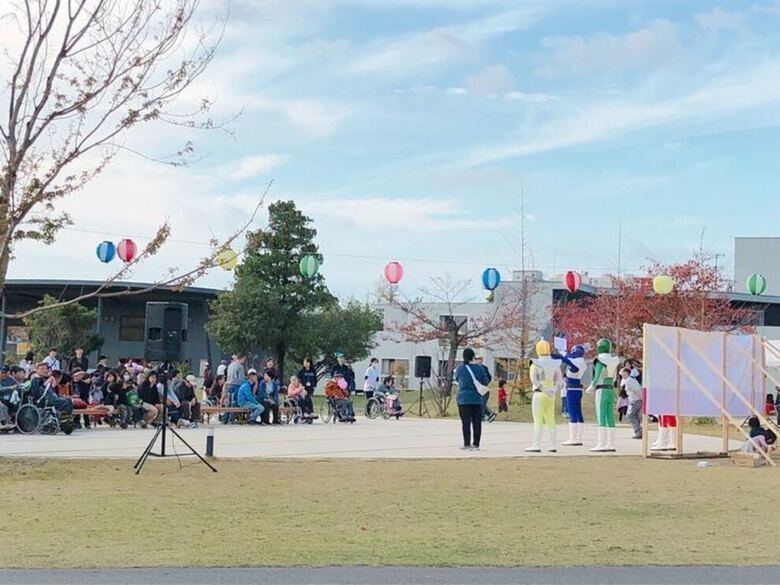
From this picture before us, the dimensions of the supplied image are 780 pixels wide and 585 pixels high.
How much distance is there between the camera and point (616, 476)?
15406 mm

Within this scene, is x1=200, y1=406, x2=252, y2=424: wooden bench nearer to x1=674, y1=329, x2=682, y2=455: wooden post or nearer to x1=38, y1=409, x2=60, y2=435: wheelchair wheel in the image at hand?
x1=38, y1=409, x2=60, y2=435: wheelchair wheel

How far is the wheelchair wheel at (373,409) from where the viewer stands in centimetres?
3166

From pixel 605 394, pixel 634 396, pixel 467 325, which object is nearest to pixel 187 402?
pixel 634 396

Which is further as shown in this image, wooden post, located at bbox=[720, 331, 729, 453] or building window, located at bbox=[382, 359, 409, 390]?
building window, located at bbox=[382, 359, 409, 390]

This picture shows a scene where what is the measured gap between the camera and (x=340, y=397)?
94.5 feet

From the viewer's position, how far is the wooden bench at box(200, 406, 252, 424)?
2597 centimetres

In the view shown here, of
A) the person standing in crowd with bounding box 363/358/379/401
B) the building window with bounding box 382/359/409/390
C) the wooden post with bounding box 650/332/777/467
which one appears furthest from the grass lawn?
the building window with bounding box 382/359/409/390

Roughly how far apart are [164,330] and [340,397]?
12502mm

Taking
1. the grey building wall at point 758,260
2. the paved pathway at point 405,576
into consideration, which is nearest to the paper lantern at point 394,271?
the paved pathway at point 405,576

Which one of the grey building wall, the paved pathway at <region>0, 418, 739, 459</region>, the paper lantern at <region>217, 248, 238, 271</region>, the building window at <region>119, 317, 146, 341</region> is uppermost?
the grey building wall

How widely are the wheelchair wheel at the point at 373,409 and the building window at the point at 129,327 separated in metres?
32.8

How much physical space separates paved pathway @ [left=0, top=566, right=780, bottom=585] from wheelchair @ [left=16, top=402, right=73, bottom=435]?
1391cm

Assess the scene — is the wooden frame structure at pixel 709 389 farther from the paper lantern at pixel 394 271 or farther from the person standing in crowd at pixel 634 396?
the paper lantern at pixel 394 271

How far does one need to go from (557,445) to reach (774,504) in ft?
27.3
